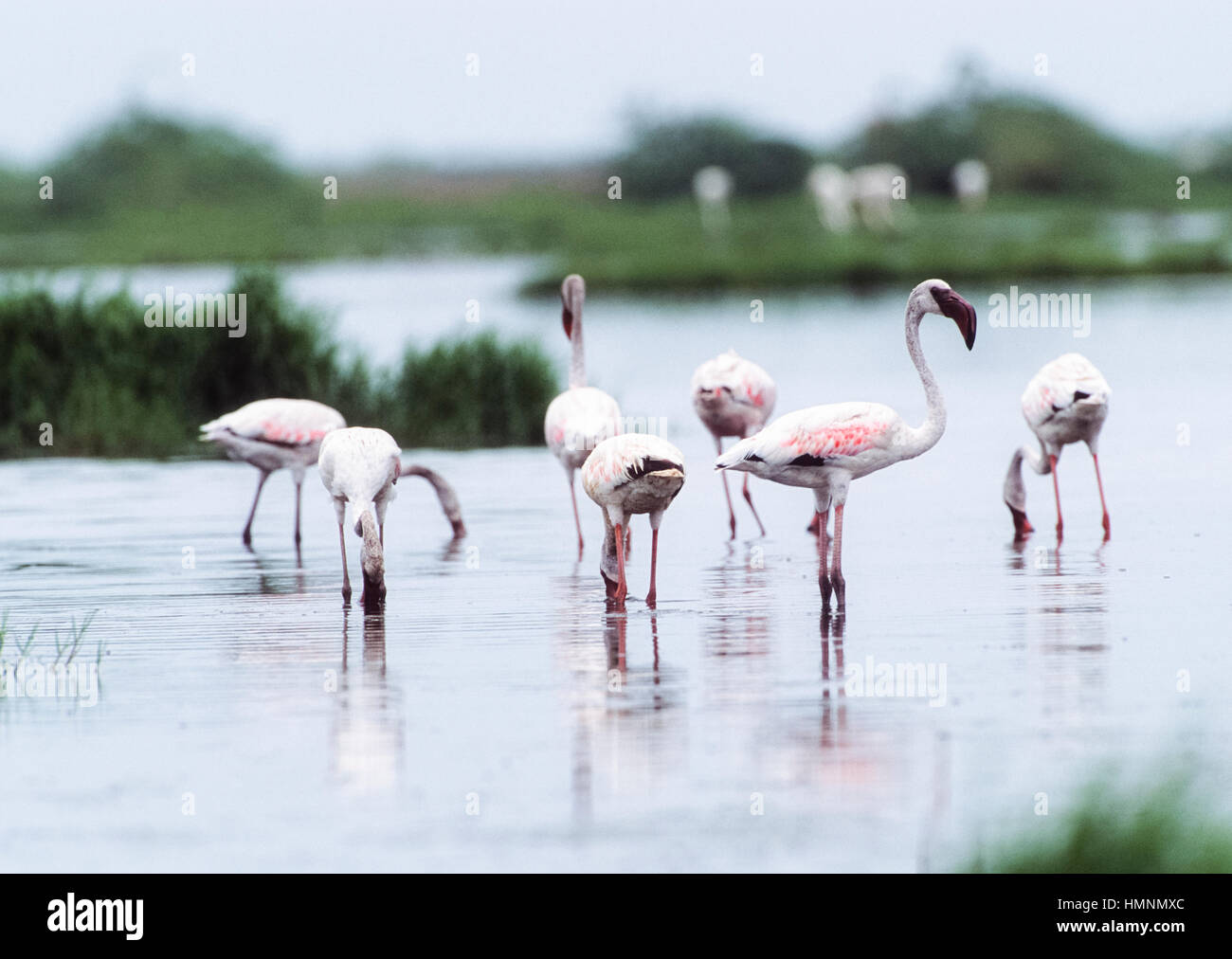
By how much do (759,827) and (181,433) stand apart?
16.2 m

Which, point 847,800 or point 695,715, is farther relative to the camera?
point 695,715

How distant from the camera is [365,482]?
467 inches

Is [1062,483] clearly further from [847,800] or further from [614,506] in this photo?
[847,800]

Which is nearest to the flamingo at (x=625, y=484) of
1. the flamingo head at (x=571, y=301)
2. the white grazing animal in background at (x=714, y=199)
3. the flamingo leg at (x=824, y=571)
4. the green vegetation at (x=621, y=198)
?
the flamingo leg at (x=824, y=571)

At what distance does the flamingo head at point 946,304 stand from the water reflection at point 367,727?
11.1ft

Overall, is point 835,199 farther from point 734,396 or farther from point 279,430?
point 279,430

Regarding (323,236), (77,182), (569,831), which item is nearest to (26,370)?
(569,831)

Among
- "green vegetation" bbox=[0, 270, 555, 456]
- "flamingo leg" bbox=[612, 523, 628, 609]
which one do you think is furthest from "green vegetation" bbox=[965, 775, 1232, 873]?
"green vegetation" bbox=[0, 270, 555, 456]

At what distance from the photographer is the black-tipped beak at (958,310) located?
10984 millimetres

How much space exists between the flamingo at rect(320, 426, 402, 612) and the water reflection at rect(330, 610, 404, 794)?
1063 millimetres

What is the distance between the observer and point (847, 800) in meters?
7.42

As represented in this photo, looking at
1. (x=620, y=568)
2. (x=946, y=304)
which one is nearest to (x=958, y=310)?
(x=946, y=304)

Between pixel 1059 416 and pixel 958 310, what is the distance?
3303mm
